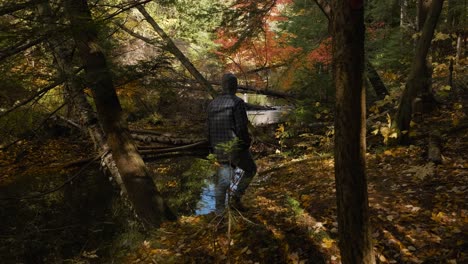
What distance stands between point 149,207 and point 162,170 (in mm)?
5086

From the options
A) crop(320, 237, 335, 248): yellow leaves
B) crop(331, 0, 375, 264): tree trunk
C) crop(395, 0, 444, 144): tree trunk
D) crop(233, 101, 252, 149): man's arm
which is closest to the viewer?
crop(331, 0, 375, 264): tree trunk

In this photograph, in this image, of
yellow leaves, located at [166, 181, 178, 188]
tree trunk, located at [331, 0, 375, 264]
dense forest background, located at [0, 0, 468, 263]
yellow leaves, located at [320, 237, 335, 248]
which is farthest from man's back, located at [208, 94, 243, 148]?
yellow leaves, located at [166, 181, 178, 188]

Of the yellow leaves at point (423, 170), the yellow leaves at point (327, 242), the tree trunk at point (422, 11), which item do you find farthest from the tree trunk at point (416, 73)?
the yellow leaves at point (327, 242)

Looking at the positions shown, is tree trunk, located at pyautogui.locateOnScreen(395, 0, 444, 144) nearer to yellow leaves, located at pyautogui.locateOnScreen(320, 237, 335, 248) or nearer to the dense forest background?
the dense forest background

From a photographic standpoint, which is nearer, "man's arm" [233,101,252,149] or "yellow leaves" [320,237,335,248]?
"yellow leaves" [320,237,335,248]

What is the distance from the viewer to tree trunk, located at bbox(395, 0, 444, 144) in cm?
542

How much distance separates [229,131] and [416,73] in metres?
3.79

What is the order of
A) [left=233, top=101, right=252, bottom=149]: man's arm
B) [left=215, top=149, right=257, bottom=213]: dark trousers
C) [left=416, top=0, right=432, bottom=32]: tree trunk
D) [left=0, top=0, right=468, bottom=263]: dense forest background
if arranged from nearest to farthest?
[left=0, top=0, right=468, bottom=263]: dense forest background, [left=233, top=101, right=252, bottom=149]: man's arm, [left=215, top=149, right=257, bottom=213]: dark trousers, [left=416, top=0, right=432, bottom=32]: tree trunk

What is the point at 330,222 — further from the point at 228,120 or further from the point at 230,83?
the point at 230,83

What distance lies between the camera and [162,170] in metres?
10.5

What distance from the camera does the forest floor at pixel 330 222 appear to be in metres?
3.50

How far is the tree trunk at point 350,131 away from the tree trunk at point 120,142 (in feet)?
12.2

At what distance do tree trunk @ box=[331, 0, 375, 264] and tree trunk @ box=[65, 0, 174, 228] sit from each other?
3714mm

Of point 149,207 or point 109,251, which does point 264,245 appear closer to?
point 149,207
